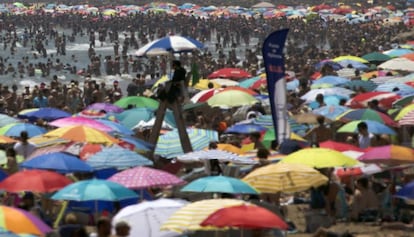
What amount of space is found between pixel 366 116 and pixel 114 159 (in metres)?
4.76

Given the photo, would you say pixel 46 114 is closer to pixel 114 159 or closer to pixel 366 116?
pixel 366 116

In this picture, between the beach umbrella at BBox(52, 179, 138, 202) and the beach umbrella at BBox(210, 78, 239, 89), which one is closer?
the beach umbrella at BBox(52, 179, 138, 202)

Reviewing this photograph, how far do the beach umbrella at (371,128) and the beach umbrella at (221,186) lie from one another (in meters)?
4.46

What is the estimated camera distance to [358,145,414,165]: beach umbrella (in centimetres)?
1291

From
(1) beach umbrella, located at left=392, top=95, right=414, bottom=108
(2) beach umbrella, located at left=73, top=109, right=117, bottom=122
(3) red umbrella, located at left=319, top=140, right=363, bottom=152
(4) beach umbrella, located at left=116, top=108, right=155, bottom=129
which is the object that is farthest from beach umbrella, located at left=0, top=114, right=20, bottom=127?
(1) beach umbrella, located at left=392, top=95, right=414, bottom=108

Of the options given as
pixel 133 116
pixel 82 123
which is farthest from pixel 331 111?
pixel 82 123

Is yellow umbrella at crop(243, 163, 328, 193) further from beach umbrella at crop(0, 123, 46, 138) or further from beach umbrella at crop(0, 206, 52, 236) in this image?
beach umbrella at crop(0, 123, 46, 138)

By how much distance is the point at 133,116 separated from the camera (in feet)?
60.3

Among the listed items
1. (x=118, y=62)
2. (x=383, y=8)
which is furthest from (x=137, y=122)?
(x=383, y=8)

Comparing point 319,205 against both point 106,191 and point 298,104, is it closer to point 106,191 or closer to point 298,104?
point 106,191

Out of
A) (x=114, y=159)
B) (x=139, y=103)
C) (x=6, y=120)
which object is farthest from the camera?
(x=139, y=103)

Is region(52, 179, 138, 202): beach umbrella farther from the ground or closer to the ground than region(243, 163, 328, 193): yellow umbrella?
farther from the ground

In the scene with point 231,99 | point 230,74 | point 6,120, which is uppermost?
point 6,120

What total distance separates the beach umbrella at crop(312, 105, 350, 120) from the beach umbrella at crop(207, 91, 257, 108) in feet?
8.25
